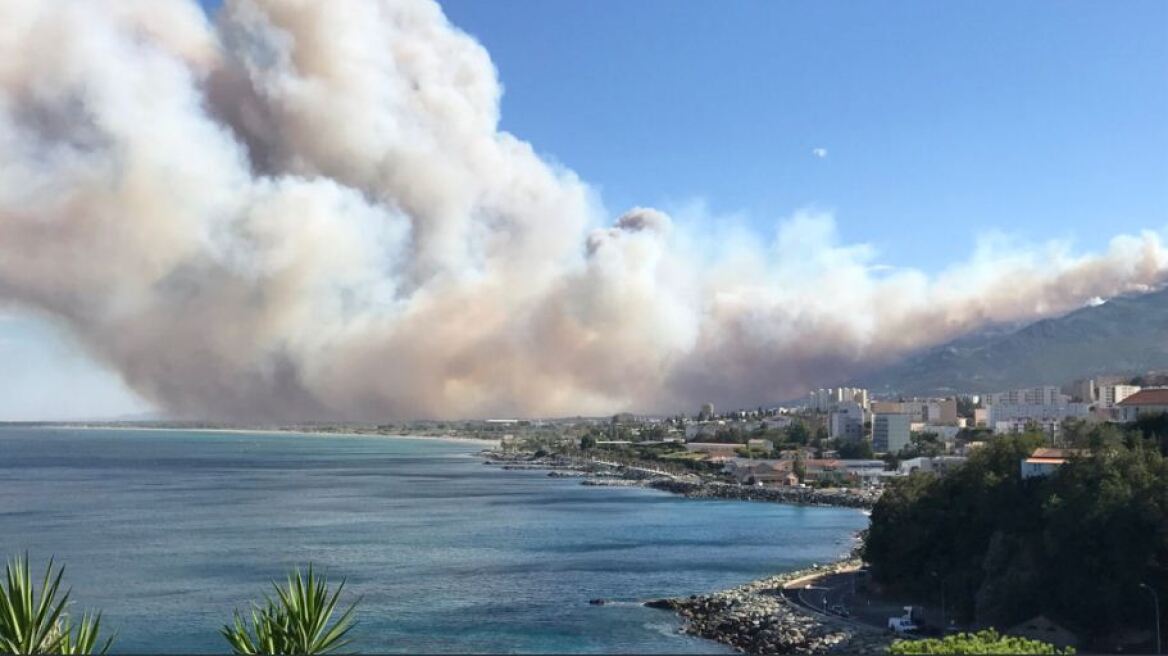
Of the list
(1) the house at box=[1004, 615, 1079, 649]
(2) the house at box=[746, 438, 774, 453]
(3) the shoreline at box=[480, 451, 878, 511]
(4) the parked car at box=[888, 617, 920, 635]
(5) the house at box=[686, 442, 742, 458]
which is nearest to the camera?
(1) the house at box=[1004, 615, 1079, 649]

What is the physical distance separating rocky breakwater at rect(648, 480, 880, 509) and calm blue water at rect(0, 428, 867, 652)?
205cm

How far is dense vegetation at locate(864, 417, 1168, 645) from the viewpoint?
2009cm

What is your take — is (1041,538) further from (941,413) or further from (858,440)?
(941,413)

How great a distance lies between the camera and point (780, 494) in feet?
205

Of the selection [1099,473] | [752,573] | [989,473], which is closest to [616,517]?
[752,573]

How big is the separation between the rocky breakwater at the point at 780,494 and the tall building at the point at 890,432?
2577cm

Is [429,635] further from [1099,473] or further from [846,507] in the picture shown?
[846,507]

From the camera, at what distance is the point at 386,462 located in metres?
106

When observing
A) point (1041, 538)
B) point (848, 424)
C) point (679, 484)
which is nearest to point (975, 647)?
point (1041, 538)

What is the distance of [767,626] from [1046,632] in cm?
599

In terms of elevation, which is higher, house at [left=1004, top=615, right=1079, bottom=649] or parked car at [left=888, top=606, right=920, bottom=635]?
house at [left=1004, top=615, right=1079, bottom=649]

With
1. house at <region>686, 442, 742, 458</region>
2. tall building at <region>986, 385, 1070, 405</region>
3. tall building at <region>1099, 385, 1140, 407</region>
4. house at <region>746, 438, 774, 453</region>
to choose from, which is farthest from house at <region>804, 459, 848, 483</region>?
tall building at <region>986, 385, 1070, 405</region>

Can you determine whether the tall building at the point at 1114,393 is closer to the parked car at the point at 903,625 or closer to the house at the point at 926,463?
the house at the point at 926,463

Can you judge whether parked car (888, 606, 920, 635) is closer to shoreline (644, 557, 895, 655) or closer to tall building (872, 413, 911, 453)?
shoreline (644, 557, 895, 655)
